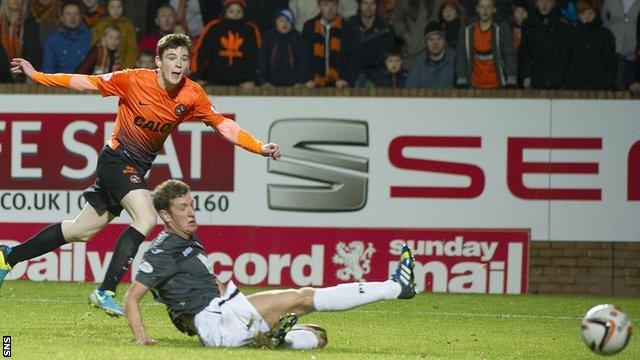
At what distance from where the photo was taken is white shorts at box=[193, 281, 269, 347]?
8852mm

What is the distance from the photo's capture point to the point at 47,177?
15.2 meters

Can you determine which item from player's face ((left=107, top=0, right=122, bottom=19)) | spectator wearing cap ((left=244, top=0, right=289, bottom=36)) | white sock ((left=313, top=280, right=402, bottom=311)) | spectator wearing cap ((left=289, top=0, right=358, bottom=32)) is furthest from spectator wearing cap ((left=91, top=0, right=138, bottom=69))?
white sock ((left=313, top=280, right=402, bottom=311))

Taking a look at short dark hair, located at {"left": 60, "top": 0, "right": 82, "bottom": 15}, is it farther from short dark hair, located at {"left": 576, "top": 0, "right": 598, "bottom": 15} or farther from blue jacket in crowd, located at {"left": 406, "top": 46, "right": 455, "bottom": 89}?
short dark hair, located at {"left": 576, "top": 0, "right": 598, "bottom": 15}

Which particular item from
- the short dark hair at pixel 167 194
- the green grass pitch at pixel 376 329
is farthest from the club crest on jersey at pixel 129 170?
the short dark hair at pixel 167 194

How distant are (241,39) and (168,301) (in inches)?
269

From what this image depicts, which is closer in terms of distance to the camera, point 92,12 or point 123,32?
point 123,32

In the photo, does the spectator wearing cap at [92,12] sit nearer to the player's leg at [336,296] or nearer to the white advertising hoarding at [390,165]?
the white advertising hoarding at [390,165]

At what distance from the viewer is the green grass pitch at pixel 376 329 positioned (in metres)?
8.87

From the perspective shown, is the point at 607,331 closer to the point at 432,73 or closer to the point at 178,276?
the point at 178,276

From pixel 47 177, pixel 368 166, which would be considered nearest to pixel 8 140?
pixel 47 177

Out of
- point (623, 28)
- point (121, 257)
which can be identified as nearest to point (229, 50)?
point (623, 28)

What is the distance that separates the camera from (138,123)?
35.2 feet

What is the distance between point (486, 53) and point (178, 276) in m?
7.26

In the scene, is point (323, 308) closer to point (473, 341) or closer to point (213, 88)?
point (473, 341)
